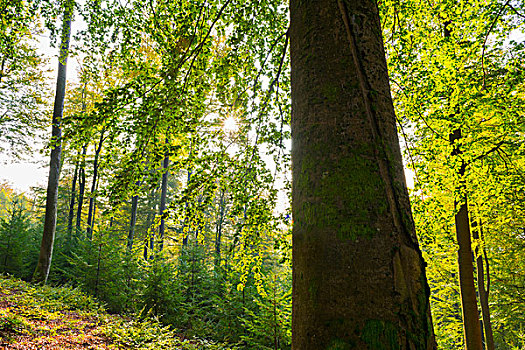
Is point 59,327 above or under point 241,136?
under

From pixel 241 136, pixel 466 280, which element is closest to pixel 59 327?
pixel 241 136

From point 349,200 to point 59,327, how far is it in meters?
6.34

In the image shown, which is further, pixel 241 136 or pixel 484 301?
pixel 484 301

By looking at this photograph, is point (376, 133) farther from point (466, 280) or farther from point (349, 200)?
point (466, 280)

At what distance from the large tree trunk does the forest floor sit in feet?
16.0

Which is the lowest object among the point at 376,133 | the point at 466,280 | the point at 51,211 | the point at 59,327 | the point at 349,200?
the point at 59,327

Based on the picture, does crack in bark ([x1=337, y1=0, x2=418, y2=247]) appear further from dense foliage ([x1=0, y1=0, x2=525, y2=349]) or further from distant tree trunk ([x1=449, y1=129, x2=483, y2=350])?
distant tree trunk ([x1=449, y1=129, x2=483, y2=350])

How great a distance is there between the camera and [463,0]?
455cm

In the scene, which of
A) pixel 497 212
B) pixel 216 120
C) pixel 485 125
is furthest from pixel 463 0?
pixel 497 212

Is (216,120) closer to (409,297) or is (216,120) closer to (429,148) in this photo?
(409,297)

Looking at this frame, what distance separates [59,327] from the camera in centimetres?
515

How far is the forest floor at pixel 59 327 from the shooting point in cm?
435

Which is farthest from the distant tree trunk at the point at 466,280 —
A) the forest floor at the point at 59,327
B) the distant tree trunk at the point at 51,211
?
the distant tree trunk at the point at 51,211

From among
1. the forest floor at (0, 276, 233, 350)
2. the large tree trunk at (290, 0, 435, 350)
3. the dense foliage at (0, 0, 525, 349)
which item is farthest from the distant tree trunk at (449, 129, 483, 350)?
the large tree trunk at (290, 0, 435, 350)
